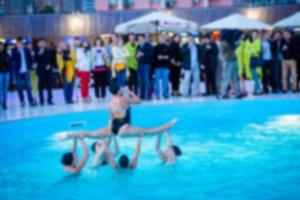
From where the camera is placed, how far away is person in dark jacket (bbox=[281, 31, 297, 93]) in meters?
16.8

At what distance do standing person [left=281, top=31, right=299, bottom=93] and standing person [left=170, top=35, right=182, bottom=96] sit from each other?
2.83 meters

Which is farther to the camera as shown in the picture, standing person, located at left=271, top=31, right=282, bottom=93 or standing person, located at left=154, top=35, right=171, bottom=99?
standing person, located at left=271, top=31, right=282, bottom=93

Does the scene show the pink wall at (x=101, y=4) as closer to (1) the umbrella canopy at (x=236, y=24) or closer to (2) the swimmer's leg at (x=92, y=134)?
(1) the umbrella canopy at (x=236, y=24)

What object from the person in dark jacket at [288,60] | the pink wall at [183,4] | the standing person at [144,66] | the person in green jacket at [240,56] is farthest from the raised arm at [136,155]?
the pink wall at [183,4]

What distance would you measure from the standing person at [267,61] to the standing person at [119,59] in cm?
380

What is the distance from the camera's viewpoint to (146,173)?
8828 millimetres

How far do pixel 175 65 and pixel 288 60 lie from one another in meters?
3.07

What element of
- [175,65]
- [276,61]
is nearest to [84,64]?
[175,65]

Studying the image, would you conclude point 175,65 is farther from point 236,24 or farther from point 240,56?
point 236,24

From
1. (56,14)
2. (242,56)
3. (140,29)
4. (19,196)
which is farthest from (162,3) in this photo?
(19,196)

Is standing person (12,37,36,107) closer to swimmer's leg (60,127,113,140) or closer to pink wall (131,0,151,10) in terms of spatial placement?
swimmer's leg (60,127,113,140)

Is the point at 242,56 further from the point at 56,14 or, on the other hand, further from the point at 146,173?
the point at 56,14

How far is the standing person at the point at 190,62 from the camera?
55.1ft

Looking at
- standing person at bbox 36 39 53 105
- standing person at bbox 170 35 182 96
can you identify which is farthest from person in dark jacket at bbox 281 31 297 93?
standing person at bbox 36 39 53 105
